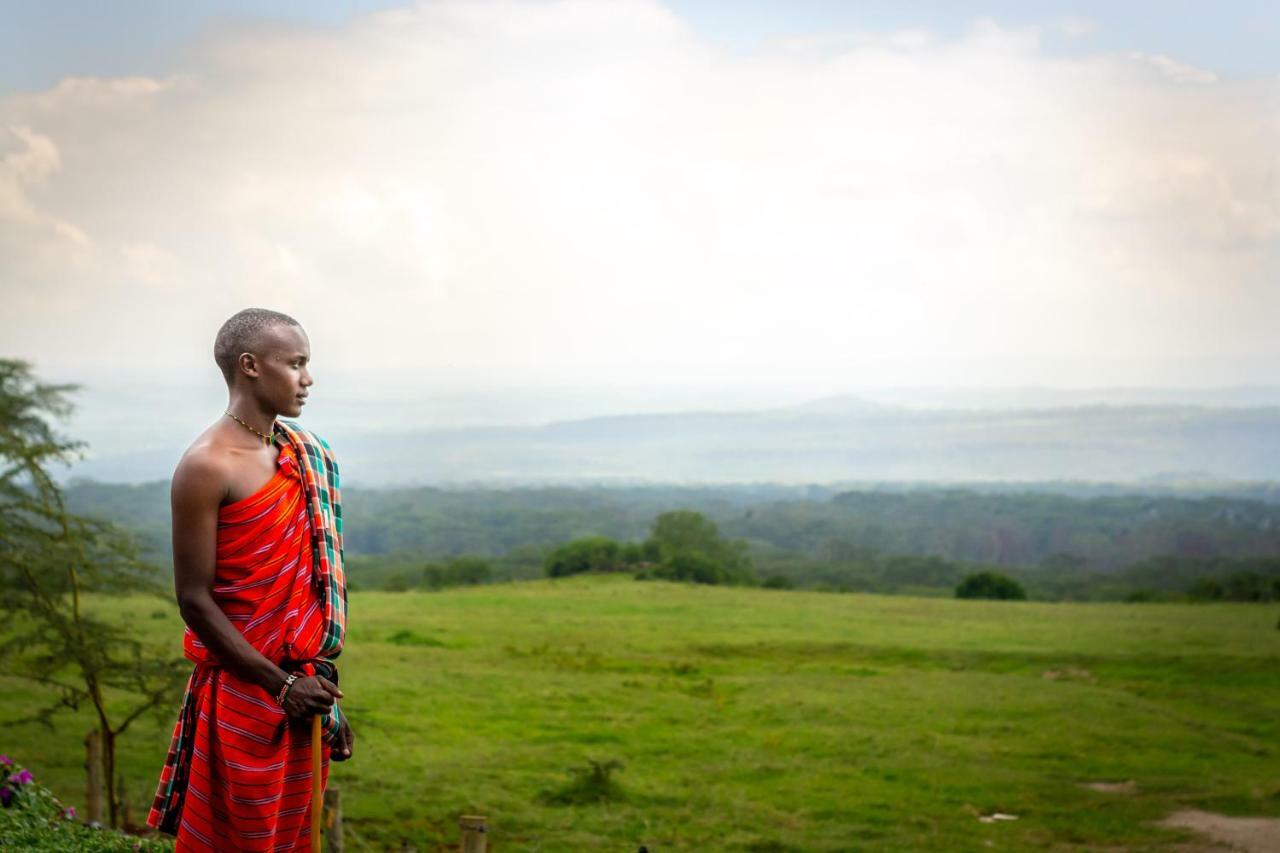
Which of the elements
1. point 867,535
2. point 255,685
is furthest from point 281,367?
point 867,535

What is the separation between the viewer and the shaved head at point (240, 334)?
176 inches

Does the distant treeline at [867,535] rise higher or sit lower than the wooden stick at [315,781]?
lower

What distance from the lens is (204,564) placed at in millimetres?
4258

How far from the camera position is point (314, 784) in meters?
4.52

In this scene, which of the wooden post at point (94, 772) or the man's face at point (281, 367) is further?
the wooden post at point (94, 772)

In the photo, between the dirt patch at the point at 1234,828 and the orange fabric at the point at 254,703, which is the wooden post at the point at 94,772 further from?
the dirt patch at the point at 1234,828

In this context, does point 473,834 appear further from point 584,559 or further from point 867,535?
point 867,535

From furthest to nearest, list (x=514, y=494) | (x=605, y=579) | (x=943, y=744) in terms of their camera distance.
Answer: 1. (x=514, y=494)
2. (x=605, y=579)
3. (x=943, y=744)

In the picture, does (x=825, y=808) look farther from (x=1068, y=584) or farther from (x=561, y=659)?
(x=1068, y=584)

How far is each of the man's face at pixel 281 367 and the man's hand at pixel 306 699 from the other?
40.6 inches

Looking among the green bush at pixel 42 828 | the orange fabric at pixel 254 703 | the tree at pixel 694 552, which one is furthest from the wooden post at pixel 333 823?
the tree at pixel 694 552

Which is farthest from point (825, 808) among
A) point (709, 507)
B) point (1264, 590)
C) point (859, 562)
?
point (709, 507)

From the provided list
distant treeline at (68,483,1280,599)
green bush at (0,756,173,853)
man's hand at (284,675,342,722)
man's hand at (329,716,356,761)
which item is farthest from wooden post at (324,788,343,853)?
distant treeline at (68,483,1280,599)

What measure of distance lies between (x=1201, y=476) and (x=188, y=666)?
122142 millimetres
